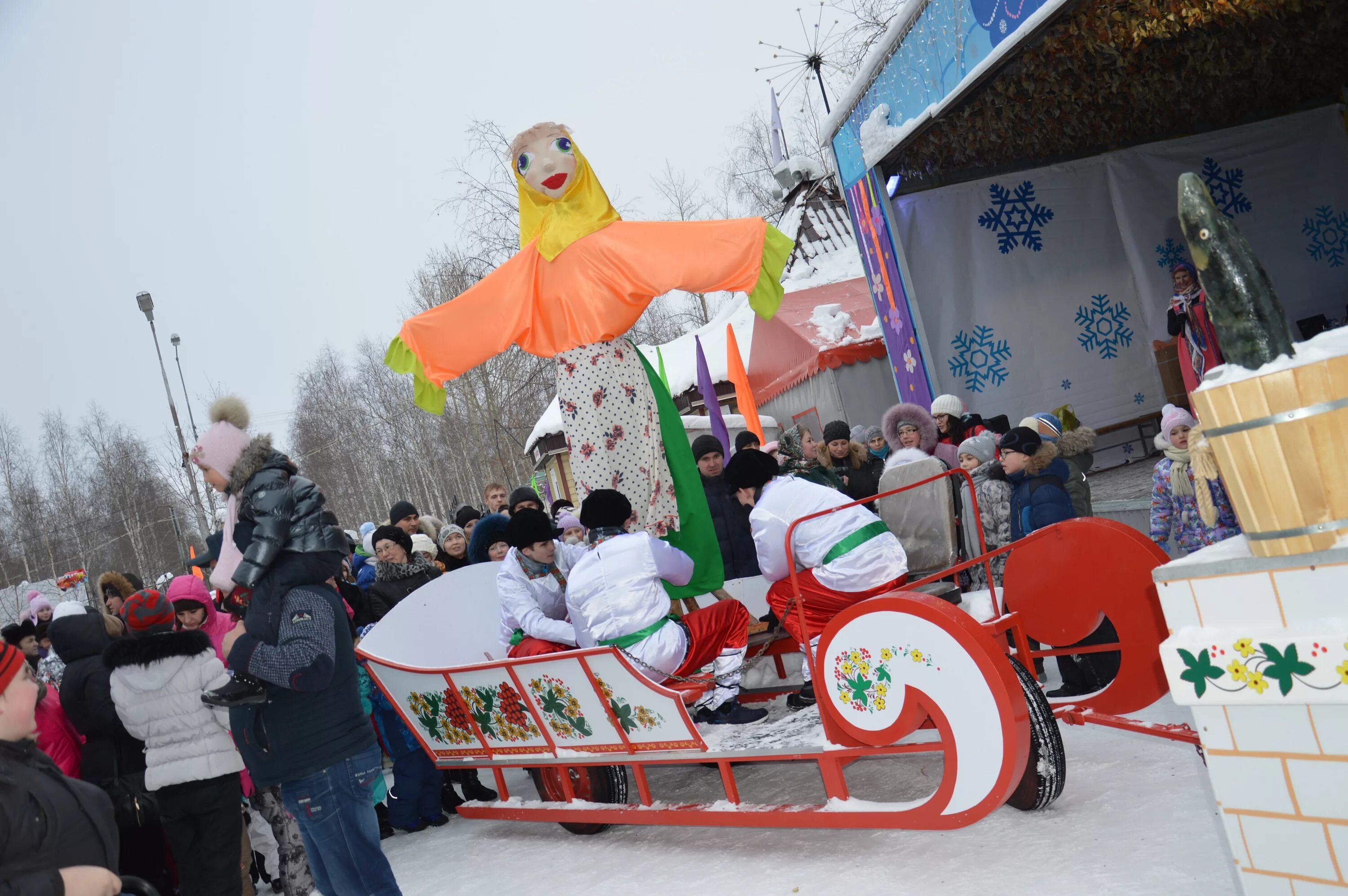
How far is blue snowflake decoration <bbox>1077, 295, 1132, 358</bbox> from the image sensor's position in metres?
10.4

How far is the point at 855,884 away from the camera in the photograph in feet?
10.7

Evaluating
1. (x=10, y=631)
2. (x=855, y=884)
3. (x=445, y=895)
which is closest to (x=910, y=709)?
(x=855, y=884)

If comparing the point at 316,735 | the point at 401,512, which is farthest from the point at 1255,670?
the point at 401,512

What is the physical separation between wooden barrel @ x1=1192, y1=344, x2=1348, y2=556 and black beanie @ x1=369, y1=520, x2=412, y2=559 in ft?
16.7

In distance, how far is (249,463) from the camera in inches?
123

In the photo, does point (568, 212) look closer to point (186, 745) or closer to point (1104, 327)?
point (186, 745)

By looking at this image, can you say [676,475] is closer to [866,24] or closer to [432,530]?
[432,530]

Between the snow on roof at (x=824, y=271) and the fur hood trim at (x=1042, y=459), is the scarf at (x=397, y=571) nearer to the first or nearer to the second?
the fur hood trim at (x=1042, y=459)

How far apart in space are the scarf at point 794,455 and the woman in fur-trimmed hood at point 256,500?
2.77 metres

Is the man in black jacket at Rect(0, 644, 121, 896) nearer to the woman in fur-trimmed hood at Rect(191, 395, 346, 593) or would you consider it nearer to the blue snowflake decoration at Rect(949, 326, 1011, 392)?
the woman in fur-trimmed hood at Rect(191, 395, 346, 593)

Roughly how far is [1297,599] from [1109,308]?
9665mm

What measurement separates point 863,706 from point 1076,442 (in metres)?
2.69

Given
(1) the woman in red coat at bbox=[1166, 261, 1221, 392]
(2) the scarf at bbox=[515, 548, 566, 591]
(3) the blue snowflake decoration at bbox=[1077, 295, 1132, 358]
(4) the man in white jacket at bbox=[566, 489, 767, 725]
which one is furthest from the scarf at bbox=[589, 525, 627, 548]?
(3) the blue snowflake decoration at bbox=[1077, 295, 1132, 358]

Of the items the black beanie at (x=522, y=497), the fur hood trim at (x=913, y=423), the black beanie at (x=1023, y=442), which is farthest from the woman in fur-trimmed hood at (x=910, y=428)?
the black beanie at (x=522, y=497)
